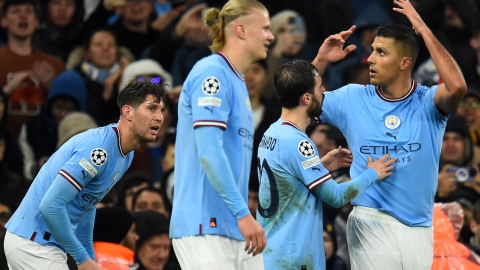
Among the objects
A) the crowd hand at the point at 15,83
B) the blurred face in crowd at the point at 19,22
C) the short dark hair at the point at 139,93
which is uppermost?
the blurred face in crowd at the point at 19,22

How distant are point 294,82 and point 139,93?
106 centimetres

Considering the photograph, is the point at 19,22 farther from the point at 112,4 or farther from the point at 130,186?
the point at 130,186

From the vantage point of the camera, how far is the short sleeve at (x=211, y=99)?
320 centimetres

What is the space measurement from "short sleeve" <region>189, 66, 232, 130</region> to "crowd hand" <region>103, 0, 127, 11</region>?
5.53 meters

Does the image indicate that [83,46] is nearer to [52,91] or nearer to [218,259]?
[52,91]

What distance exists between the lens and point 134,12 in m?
8.48

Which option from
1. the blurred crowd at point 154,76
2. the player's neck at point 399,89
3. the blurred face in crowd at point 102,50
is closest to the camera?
the player's neck at point 399,89

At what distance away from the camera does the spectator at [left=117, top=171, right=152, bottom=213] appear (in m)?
7.05

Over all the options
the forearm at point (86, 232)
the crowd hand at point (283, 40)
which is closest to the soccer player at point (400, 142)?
the forearm at point (86, 232)

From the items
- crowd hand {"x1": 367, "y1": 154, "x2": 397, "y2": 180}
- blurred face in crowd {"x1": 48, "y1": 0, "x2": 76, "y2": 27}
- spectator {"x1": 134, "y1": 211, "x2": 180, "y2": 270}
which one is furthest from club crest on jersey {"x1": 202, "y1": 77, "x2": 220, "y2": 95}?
blurred face in crowd {"x1": 48, "y1": 0, "x2": 76, "y2": 27}

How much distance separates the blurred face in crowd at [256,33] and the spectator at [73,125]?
14.0ft

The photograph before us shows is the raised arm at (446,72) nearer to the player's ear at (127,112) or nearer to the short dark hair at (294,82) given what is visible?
the short dark hair at (294,82)

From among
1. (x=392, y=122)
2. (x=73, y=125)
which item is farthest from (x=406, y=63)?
(x=73, y=125)

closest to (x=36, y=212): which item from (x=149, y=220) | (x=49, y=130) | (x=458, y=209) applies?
(x=149, y=220)
